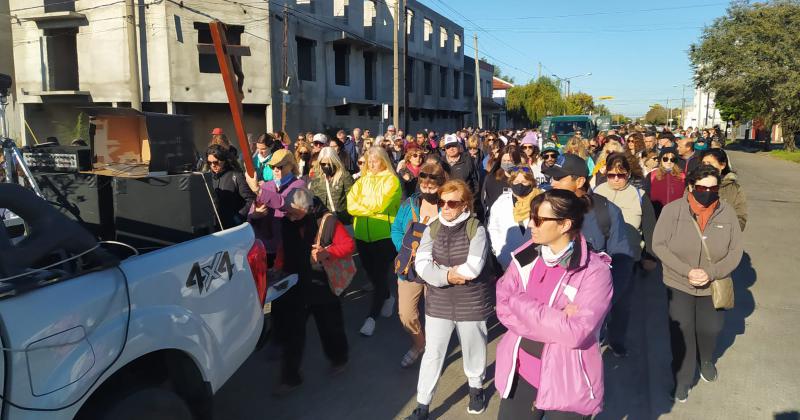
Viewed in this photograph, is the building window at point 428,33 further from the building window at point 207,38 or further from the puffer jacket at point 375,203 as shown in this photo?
the puffer jacket at point 375,203

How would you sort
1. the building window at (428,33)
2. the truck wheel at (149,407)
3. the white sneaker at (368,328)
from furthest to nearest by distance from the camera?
the building window at (428,33) → the white sneaker at (368,328) → the truck wheel at (149,407)

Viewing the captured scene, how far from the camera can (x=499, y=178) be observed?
269 inches

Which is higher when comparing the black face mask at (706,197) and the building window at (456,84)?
the building window at (456,84)

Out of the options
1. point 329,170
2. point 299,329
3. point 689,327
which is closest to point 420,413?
point 299,329

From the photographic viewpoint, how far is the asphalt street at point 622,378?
3.93m

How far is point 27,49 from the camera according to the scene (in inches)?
925

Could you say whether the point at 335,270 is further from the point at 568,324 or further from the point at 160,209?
the point at 568,324

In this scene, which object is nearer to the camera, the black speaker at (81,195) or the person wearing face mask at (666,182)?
the black speaker at (81,195)

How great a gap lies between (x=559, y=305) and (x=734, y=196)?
3988 mm

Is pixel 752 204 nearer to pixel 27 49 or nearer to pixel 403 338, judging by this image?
pixel 403 338

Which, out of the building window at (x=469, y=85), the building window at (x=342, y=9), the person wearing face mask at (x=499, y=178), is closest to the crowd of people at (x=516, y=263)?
the person wearing face mask at (x=499, y=178)

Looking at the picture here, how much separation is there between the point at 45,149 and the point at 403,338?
3278mm

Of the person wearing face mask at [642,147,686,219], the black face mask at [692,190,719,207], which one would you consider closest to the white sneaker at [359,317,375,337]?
the black face mask at [692,190,719,207]

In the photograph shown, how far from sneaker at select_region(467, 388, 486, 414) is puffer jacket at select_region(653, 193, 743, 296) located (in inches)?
62.7
